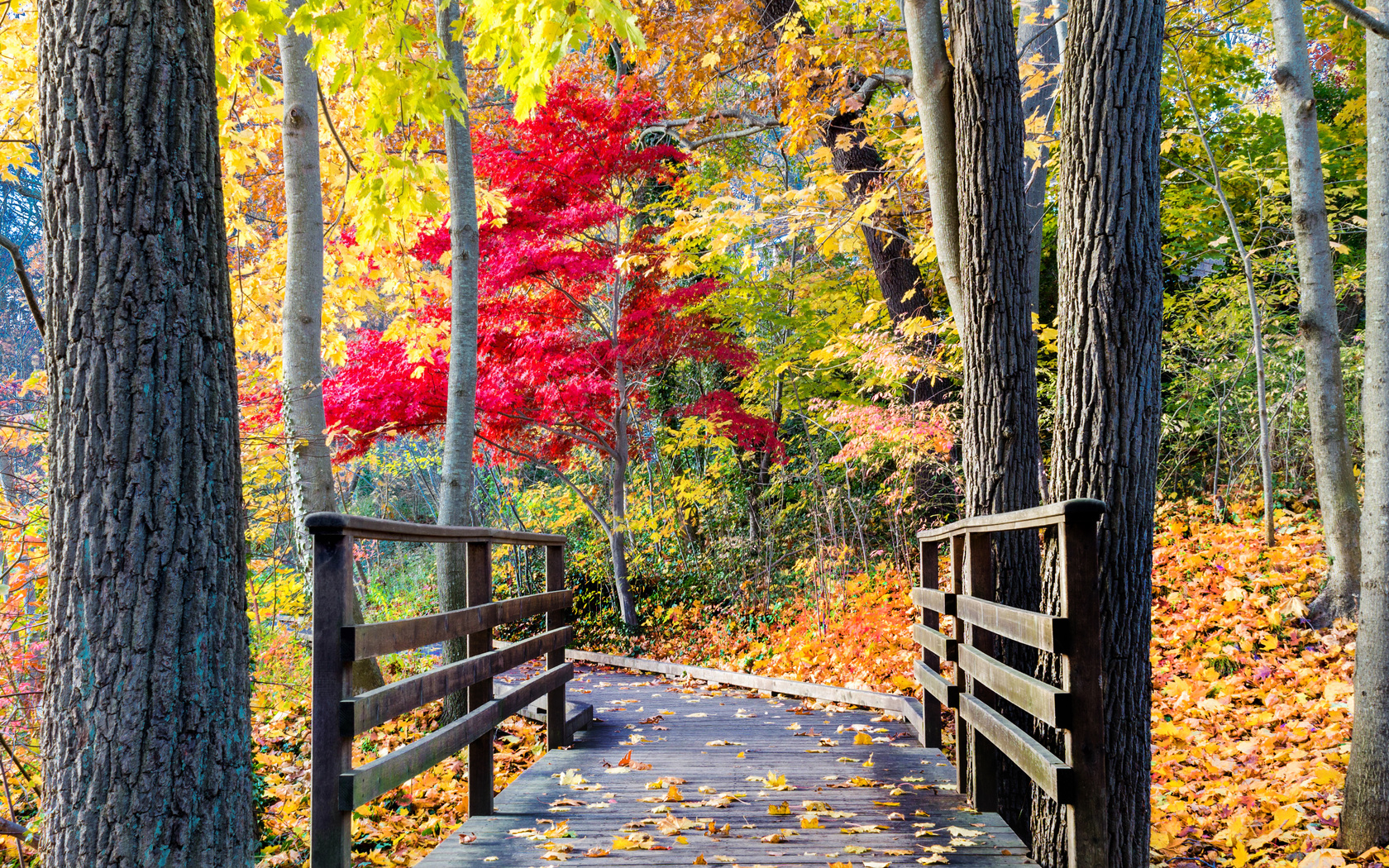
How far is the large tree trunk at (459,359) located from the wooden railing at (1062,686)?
3.76 m

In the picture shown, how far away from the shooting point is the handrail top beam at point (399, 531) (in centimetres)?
278

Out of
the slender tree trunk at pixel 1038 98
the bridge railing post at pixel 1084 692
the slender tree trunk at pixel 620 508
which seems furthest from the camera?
the slender tree trunk at pixel 620 508

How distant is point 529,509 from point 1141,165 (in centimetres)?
1232

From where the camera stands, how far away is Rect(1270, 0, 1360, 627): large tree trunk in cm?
638

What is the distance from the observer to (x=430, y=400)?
932cm

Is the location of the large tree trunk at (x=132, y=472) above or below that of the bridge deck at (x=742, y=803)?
above

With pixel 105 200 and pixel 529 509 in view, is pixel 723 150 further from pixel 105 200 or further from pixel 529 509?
pixel 105 200

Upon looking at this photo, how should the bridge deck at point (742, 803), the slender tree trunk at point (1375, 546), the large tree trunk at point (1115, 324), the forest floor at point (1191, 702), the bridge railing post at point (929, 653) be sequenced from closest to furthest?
1. the large tree trunk at point (1115, 324)
2. the bridge deck at point (742, 803)
3. the slender tree trunk at point (1375, 546)
4. the forest floor at point (1191, 702)
5. the bridge railing post at point (929, 653)

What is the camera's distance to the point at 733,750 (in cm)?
523

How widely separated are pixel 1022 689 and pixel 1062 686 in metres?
0.14

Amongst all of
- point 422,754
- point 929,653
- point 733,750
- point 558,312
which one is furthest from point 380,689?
point 558,312

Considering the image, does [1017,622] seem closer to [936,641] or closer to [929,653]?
[936,641]

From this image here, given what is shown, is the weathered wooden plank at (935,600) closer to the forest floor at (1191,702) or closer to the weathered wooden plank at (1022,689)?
the weathered wooden plank at (1022,689)

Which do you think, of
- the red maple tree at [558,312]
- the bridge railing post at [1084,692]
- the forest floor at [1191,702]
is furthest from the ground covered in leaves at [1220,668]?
the red maple tree at [558,312]
